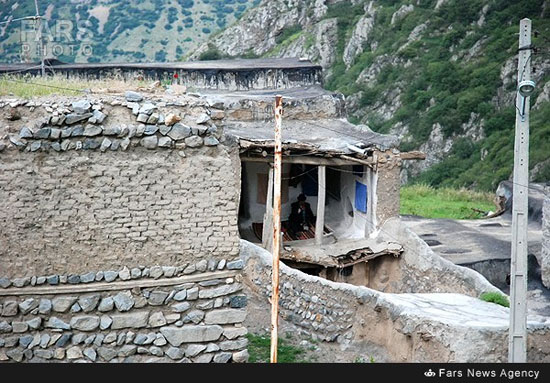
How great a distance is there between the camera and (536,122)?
37.2m

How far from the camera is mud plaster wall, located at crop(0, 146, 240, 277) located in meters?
9.00

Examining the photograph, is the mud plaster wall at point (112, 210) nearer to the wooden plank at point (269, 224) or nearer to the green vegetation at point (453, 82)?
the wooden plank at point (269, 224)

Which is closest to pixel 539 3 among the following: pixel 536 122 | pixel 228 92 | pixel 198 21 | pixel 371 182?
pixel 536 122

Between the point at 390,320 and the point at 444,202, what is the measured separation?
19.5 m

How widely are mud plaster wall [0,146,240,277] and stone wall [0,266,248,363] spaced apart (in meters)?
0.21

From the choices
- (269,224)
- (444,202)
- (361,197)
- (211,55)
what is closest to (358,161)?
(361,197)

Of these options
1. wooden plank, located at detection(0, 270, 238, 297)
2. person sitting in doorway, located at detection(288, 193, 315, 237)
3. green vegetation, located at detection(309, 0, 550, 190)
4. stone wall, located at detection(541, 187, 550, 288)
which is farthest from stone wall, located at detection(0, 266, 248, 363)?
green vegetation, located at detection(309, 0, 550, 190)

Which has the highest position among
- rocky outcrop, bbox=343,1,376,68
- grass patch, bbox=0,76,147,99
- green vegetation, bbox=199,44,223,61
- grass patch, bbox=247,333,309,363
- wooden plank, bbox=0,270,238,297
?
rocky outcrop, bbox=343,1,376,68

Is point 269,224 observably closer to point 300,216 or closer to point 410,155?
point 300,216

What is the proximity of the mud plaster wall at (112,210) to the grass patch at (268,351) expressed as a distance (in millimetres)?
2739

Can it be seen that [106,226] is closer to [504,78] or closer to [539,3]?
[504,78]

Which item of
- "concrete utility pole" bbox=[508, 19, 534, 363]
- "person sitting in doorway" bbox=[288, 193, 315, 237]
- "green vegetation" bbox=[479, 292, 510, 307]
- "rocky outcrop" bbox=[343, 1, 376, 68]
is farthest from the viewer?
"rocky outcrop" bbox=[343, 1, 376, 68]

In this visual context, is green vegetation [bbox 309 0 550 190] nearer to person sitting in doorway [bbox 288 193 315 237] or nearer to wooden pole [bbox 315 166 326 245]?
person sitting in doorway [bbox 288 193 315 237]
